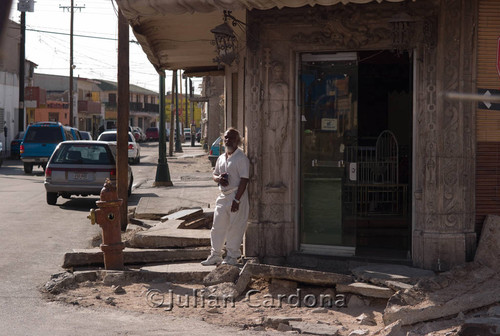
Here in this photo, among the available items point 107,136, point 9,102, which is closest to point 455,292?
point 107,136

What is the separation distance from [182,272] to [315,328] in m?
2.48

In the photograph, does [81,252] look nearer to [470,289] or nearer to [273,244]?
[273,244]

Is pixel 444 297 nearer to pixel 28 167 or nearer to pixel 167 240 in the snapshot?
pixel 167 240

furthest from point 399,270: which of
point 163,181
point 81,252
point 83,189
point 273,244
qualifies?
point 163,181

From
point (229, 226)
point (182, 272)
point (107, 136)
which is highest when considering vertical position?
point (107, 136)

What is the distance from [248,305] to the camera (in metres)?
7.21

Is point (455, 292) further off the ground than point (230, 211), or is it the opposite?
point (230, 211)

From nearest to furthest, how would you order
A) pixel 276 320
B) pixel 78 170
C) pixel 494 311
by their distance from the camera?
pixel 494 311, pixel 276 320, pixel 78 170

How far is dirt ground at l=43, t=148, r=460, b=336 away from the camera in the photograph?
6.46 metres

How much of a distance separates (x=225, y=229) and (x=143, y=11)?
9.29ft

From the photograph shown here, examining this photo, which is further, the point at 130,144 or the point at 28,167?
the point at 130,144

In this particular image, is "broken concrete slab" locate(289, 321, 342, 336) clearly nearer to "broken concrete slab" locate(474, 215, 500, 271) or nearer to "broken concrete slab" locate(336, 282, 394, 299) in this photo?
"broken concrete slab" locate(336, 282, 394, 299)

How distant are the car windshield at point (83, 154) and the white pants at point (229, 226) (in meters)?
9.15

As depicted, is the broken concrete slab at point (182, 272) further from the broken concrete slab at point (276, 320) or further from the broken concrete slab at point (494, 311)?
the broken concrete slab at point (494, 311)
